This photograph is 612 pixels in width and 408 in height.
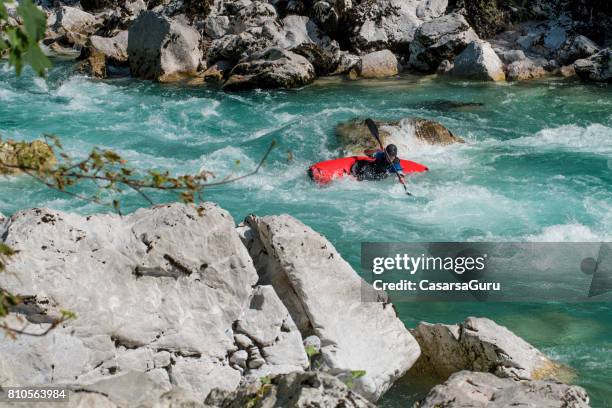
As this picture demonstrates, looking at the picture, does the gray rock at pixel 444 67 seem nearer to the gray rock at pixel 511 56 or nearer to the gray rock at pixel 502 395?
the gray rock at pixel 511 56

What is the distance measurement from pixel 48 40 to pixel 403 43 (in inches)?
412

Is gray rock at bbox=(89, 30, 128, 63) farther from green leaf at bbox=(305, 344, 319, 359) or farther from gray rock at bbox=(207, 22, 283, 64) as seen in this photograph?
green leaf at bbox=(305, 344, 319, 359)

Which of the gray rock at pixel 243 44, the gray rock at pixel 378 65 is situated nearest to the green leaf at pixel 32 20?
the gray rock at pixel 378 65

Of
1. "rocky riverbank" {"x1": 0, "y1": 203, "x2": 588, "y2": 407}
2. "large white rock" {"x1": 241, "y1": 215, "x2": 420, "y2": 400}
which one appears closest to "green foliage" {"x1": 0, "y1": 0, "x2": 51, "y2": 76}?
"rocky riverbank" {"x1": 0, "y1": 203, "x2": 588, "y2": 407}

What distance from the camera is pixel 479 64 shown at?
1575cm

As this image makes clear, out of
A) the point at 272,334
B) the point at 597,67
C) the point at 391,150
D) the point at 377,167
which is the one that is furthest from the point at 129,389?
the point at 597,67

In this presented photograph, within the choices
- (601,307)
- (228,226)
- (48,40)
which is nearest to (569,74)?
(601,307)

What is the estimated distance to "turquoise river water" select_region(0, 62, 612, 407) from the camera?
6570 millimetres

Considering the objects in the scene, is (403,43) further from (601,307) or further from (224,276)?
(224,276)

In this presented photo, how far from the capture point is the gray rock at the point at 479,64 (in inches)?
618

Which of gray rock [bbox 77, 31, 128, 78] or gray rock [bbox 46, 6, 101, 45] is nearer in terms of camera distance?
gray rock [bbox 77, 31, 128, 78]

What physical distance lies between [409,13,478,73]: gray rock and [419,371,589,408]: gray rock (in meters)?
13.7

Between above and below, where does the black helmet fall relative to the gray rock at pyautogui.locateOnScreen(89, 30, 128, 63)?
above

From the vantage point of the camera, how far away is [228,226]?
4.76 meters
